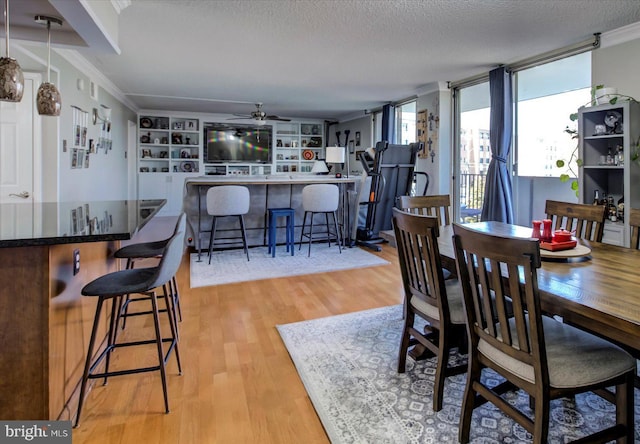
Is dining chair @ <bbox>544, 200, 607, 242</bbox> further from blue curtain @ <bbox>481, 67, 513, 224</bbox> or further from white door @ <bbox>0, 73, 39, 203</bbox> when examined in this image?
white door @ <bbox>0, 73, 39, 203</bbox>

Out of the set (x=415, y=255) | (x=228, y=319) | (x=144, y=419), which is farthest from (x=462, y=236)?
(x=228, y=319)

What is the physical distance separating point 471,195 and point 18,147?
599cm

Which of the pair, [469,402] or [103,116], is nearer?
[469,402]

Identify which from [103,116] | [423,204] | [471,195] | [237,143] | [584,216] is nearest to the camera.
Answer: [584,216]

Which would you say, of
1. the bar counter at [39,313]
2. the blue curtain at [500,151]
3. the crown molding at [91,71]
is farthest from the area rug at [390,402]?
the crown molding at [91,71]

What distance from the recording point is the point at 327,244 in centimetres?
591

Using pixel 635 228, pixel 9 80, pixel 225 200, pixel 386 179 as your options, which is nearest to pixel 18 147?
pixel 225 200

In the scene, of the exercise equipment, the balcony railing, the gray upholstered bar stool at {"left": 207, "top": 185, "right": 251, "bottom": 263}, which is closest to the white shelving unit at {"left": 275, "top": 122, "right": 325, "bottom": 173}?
the exercise equipment

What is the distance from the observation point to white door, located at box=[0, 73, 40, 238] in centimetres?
374

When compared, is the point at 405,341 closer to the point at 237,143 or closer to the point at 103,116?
the point at 103,116

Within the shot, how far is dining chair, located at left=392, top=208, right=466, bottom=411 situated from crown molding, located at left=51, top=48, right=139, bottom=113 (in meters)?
3.96

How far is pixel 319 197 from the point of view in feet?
16.9

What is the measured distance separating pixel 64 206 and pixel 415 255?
87.7 inches

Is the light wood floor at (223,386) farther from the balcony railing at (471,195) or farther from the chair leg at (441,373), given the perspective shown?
the balcony railing at (471,195)
